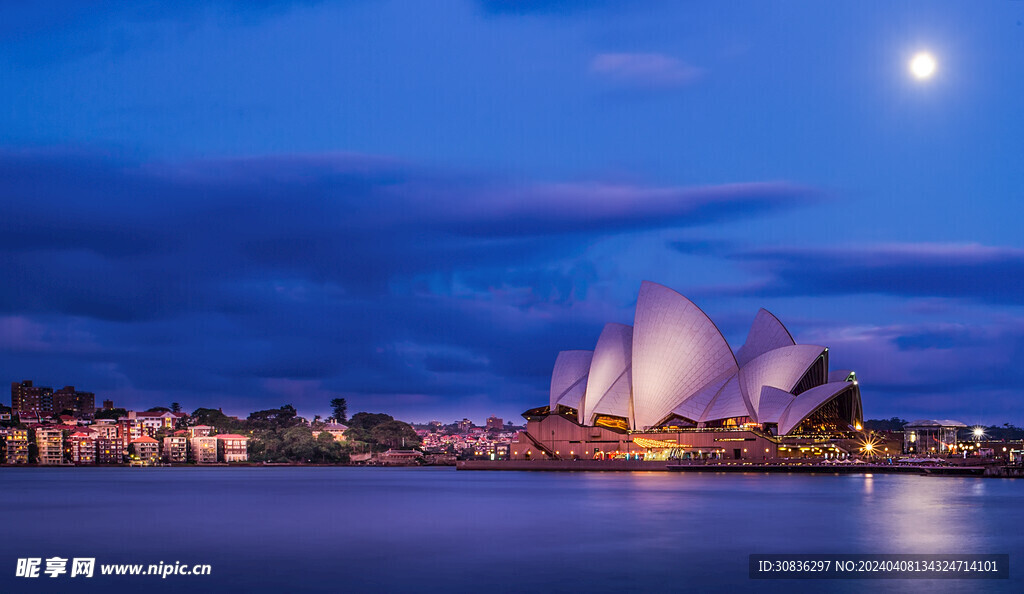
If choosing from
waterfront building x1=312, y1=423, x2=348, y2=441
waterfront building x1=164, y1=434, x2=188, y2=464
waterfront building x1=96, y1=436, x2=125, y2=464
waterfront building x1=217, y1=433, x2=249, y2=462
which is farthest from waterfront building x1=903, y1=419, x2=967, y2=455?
waterfront building x1=96, y1=436, x2=125, y2=464

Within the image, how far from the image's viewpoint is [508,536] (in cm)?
3278

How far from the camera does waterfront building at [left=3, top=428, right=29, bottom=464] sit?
16000 centimetres

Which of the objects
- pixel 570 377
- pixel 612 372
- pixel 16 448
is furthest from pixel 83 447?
pixel 612 372

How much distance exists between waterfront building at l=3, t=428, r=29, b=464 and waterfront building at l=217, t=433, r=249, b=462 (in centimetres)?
2809

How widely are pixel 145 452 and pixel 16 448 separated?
64.6ft

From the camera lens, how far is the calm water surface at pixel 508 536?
23047mm

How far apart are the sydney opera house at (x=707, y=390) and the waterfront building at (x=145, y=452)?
89958mm

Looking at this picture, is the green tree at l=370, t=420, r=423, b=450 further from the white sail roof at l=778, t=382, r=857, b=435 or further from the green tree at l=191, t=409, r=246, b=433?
the white sail roof at l=778, t=382, r=857, b=435

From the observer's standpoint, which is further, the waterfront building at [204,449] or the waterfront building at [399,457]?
the waterfront building at [204,449]

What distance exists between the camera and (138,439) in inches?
6437

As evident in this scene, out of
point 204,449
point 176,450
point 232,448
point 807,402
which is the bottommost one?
point 176,450

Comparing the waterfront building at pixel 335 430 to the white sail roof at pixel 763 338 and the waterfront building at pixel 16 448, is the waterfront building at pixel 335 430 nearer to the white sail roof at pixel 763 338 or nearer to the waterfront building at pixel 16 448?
the waterfront building at pixel 16 448

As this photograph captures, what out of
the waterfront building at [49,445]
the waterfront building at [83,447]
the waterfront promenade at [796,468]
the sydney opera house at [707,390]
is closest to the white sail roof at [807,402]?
the sydney opera house at [707,390]

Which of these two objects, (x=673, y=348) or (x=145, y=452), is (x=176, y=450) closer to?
(x=145, y=452)
